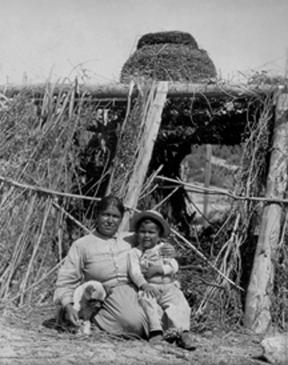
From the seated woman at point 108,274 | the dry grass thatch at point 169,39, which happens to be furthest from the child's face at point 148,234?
the dry grass thatch at point 169,39

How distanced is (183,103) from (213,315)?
84.6 inches

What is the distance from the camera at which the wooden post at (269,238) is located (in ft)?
17.6

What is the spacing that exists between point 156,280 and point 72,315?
0.67 metres

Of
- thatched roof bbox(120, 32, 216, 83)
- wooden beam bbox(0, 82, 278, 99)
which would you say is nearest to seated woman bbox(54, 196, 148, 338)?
wooden beam bbox(0, 82, 278, 99)

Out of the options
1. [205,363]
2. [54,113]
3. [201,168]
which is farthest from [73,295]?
[201,168]

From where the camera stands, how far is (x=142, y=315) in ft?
15.4

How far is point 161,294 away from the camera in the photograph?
480 centimetres

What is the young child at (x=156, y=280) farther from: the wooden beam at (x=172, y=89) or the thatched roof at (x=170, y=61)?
the thatched roof at (x=170, y=61)

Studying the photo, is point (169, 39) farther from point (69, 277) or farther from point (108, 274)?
point (69, 277)

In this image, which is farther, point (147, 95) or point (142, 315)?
point (147, 95)

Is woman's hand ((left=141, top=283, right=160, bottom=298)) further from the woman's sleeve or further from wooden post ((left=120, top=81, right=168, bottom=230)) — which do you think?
wooden post ((left=120, top=81, right=168, bottom=230))

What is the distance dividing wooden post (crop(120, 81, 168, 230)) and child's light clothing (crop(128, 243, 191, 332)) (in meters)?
0.77

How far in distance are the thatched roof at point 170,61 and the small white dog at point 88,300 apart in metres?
2.47

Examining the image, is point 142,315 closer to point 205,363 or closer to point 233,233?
point 205,363
